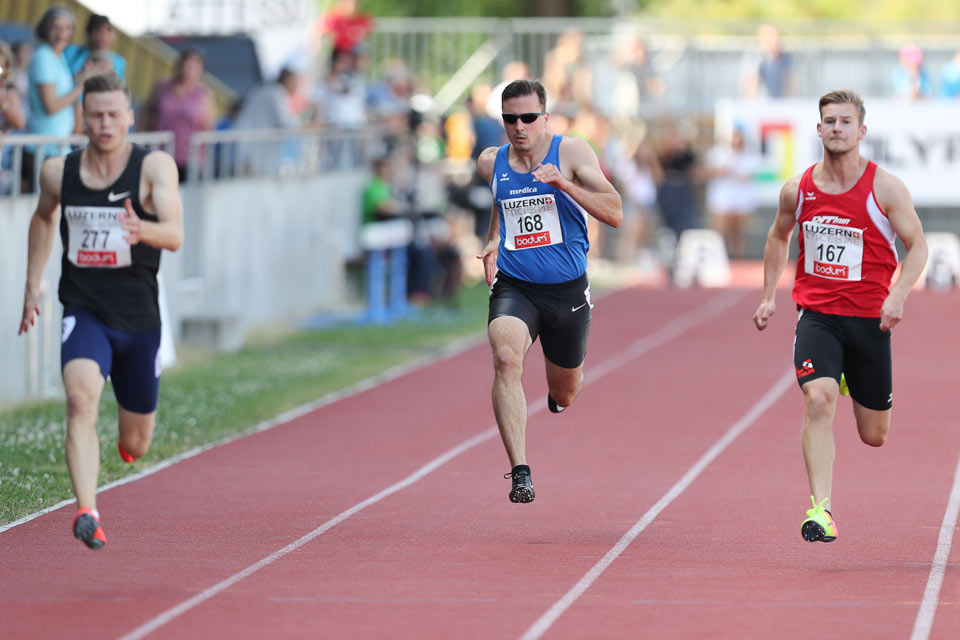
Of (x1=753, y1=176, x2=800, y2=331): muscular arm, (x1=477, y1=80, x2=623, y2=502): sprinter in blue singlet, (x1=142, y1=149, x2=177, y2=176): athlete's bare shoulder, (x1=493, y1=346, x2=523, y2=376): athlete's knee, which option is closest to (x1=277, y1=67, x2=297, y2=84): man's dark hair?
(x1=477, y1=80, x2=623, y2=502): sprinter in blue singlet

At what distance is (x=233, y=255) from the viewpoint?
62.8ft

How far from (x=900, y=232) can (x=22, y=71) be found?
342 inches

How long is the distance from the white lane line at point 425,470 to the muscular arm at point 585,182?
1935 millimetres

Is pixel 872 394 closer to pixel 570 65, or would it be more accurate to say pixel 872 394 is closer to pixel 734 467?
pixel 734 467

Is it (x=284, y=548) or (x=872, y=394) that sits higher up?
(x=872, y=394)

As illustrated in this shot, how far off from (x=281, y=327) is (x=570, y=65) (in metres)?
9.69

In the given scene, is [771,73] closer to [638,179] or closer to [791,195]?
[638,179]

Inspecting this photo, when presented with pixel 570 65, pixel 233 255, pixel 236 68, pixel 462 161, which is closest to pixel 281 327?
pixel 233 255


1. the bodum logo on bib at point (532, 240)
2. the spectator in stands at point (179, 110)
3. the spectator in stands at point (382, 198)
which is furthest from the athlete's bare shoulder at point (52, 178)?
the spectator in stands at point (382, 198)

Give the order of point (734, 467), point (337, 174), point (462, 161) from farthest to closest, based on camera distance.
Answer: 1. point (462, 161)
2. point (337, 174)
3. point (734, 467)

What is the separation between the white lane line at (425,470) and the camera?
6.61 meters

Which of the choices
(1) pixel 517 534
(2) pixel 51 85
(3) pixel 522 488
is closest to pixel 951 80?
(2) pixel 51 85

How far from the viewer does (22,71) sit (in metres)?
14.5

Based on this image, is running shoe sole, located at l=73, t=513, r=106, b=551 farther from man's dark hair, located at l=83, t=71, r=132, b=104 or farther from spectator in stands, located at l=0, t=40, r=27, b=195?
spectator in stands, located at l=0, t=40, r=27, b=195
